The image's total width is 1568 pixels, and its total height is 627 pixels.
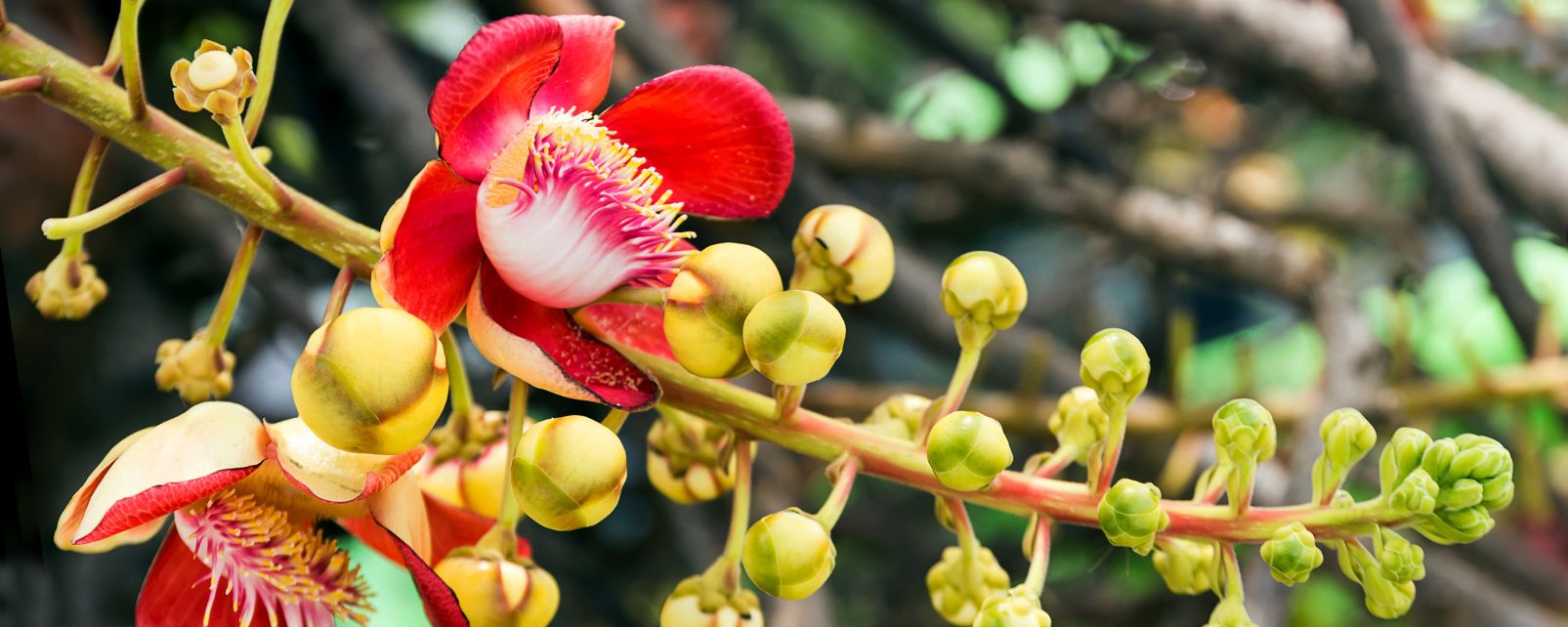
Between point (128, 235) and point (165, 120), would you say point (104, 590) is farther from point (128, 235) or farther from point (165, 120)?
point (165, 120)

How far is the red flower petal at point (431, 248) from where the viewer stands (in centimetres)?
49

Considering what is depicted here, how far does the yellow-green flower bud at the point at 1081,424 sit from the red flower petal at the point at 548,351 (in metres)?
0.20

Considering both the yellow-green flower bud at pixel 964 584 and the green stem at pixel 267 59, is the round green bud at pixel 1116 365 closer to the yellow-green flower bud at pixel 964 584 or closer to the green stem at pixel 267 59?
the yellow-green flower bud at pixel 964 584

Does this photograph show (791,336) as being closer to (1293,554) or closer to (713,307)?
(713,307)

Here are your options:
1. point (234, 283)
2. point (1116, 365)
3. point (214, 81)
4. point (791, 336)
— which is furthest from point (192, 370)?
point (1116, 365)

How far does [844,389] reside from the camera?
4.75 ft

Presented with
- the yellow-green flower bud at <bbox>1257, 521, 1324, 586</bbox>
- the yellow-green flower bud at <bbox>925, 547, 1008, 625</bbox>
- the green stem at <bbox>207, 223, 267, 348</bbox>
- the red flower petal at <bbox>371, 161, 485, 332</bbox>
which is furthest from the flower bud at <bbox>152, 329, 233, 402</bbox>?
the yellow-green flower bud at <bbox>1257, 521, 1324, 586</bbox>

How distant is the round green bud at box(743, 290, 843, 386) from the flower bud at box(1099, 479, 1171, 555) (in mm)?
120

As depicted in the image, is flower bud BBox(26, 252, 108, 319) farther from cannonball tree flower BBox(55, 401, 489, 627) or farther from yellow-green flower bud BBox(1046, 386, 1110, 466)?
yellow-green flower bud BBox(1046, 386, 1110, 466)

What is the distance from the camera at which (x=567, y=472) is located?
0.48 m

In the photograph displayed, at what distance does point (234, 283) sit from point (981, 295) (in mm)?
319

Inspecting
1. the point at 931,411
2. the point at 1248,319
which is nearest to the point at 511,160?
the point at 931,411

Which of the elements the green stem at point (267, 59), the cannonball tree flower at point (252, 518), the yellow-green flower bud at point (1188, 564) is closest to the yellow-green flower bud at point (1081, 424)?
the yellow-green flower bud at point (1188, 564)

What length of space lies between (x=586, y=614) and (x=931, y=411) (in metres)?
1.08
